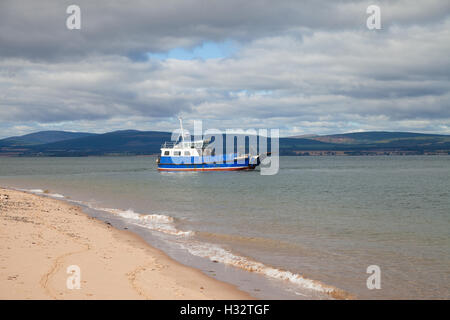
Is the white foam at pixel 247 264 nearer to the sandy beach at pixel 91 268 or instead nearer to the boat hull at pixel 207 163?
the sandy beach at pixel 91 268

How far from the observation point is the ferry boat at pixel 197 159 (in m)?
69.9

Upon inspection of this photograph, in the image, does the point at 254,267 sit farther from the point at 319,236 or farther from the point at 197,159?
the point at 197,159

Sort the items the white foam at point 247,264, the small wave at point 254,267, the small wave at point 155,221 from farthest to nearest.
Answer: the small wave at point 155,221
the white foam at point 247,264
the small wave at point 254,267

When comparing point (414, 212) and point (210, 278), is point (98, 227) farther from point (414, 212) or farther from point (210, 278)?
point (414, 212)

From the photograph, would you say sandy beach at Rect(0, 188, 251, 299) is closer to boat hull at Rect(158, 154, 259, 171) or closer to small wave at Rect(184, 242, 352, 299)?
small wave at Rect(184, 242, 352, 299)

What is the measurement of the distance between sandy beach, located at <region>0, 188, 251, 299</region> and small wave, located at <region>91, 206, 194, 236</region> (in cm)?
245

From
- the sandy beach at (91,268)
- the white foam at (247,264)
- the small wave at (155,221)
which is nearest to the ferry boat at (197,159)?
the small wave at (155,221)

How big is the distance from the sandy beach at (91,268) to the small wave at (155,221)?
245 cm

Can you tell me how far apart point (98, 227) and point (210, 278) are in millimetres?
8729

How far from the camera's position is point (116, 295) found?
324 inches
